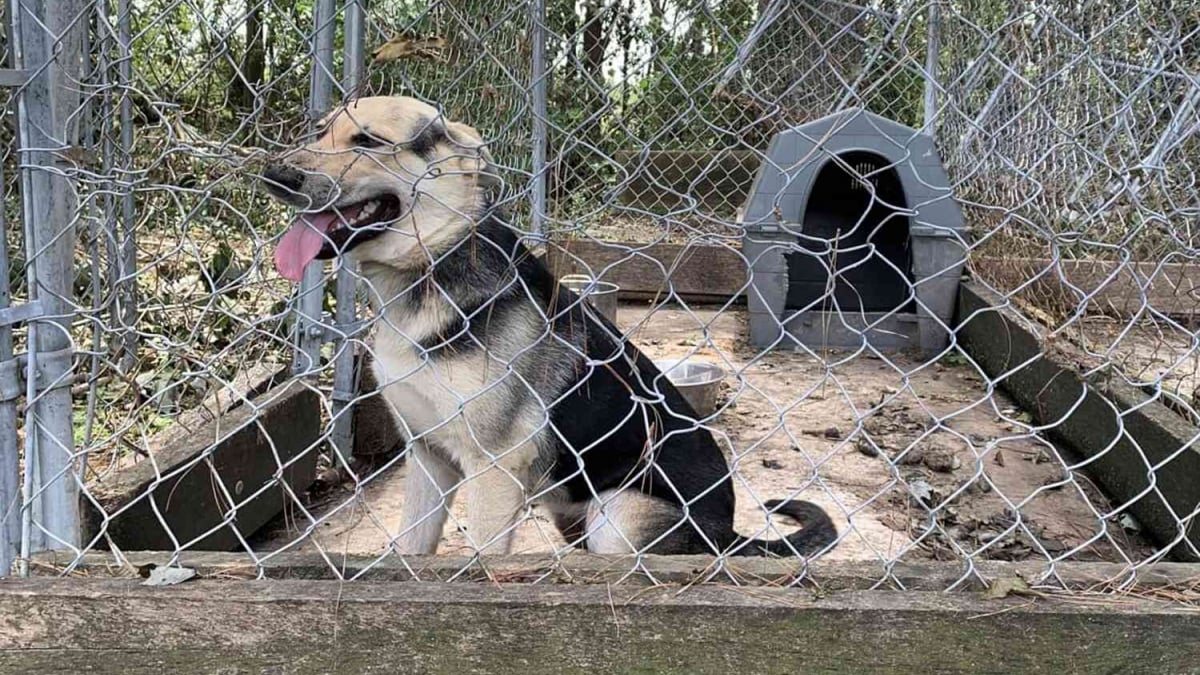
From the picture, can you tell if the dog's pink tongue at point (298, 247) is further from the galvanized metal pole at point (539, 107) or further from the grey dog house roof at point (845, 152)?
the grey dog house roof at point (845, 152)

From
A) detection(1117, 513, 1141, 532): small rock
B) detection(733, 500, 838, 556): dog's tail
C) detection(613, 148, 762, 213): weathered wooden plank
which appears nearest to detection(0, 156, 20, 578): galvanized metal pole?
detection(733, 500, 838, 556): dog's tail

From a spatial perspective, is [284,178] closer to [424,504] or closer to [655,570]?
[424,504]

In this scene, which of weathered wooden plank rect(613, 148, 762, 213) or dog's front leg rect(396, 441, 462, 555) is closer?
dog's front leg rect(396, 441, 462, 555)

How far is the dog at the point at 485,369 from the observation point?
2615 millimetres

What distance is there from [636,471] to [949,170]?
13.3 feet

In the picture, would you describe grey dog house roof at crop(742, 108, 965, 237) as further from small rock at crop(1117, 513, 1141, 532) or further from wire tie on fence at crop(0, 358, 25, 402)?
wire tie on fence at crop(0, 358, 25, 402)

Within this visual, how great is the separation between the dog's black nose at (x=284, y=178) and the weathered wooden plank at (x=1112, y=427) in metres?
1.76

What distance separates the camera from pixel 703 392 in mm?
4523

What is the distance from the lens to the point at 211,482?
3.06 metres

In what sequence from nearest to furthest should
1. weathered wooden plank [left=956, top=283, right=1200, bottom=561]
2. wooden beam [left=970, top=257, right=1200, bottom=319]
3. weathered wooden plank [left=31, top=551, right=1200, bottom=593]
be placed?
Answer: 1. weathered wooden plank [left=31, top=551, right=1200, bottom=593]
2. weathered wooden plank [left=956, top=283, right=1200, bottom=561]
3. wooden beam [left=970, top=257, right=1200, bottom=319]

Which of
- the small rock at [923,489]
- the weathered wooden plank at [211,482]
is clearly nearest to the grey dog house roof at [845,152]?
the small rock at [923,489]

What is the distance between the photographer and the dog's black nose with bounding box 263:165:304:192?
7.95ft

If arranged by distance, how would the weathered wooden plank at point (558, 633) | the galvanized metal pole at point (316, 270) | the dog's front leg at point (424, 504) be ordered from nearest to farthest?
1. the weathered wooden plank at point (558, 633)
2. the dog's front leg at point (424, 504)
3. the galvanized metal pole at point (316, 270)

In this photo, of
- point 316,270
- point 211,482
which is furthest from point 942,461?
point 211,482
